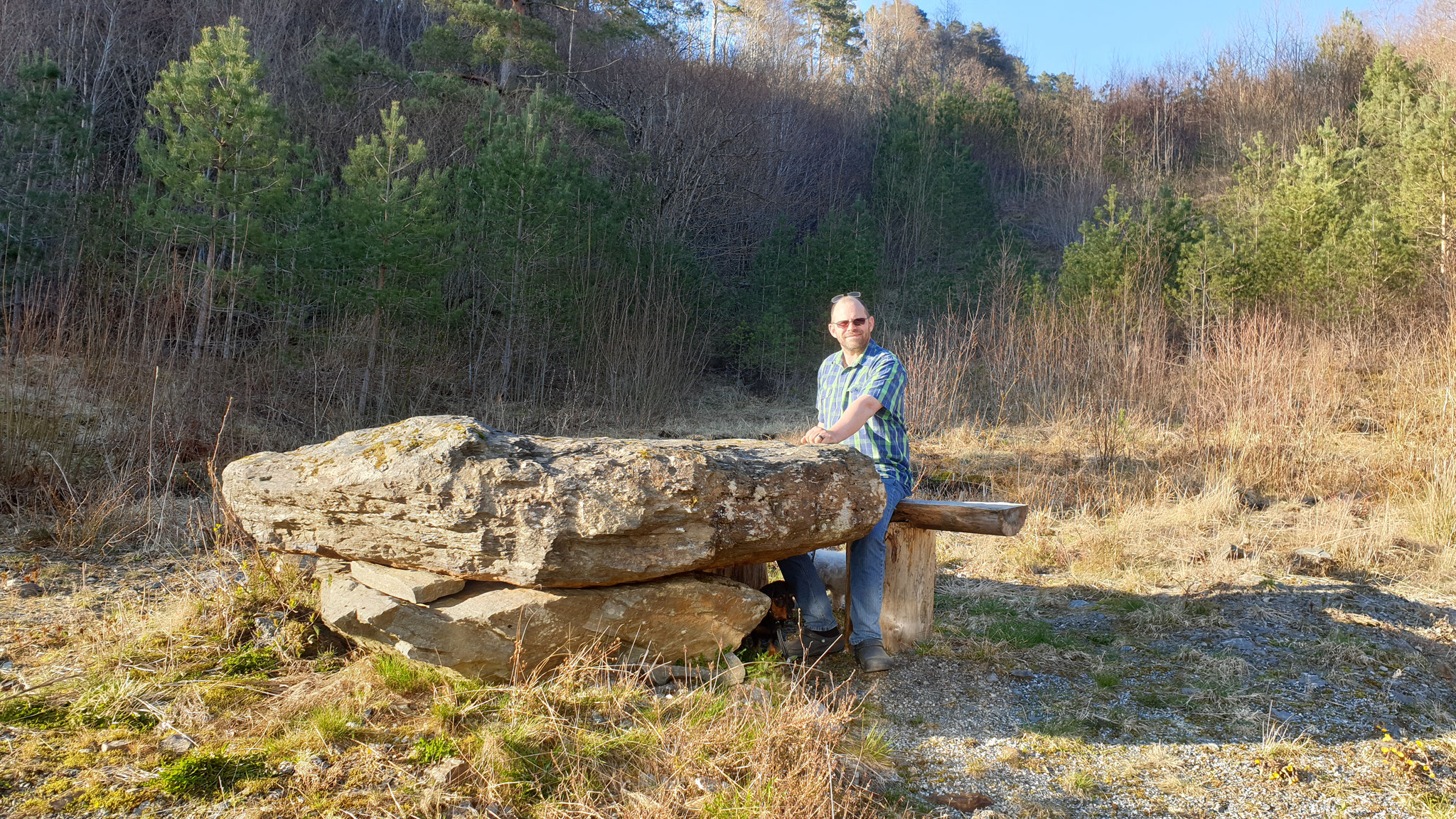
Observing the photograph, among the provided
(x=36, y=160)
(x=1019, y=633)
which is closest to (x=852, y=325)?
(x=1019, y=633)

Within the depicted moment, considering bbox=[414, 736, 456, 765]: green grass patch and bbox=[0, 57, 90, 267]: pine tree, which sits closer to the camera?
bbox=[414, 736, 456, 765]: green grass patch

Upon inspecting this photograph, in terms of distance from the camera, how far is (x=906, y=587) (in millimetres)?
4047

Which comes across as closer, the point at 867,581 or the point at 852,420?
the point at 852,420

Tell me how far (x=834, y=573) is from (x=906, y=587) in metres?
0.53

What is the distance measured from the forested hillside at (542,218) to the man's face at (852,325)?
431cm

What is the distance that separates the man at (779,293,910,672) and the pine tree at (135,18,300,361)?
7883 mm

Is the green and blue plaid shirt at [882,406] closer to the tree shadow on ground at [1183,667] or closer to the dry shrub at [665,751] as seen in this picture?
the tree shadow on ground at [1183,667]

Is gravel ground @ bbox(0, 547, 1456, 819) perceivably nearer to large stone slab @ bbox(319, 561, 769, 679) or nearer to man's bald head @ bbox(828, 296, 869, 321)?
large stone slab @ bbox(319, 561, 769, 679)

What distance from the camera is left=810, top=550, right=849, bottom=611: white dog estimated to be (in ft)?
14.7

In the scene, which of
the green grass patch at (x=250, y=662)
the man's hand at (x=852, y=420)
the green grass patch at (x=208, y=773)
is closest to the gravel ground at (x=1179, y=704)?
the man's hand at (x=852, y=420)

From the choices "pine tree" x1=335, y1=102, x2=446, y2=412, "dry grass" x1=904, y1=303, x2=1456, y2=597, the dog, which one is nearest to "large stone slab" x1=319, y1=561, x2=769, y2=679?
the dog

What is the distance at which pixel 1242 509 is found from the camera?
7082 millimetres

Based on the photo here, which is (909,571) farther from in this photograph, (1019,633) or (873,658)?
(1019,633)

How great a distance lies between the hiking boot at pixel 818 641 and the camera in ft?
12.8
